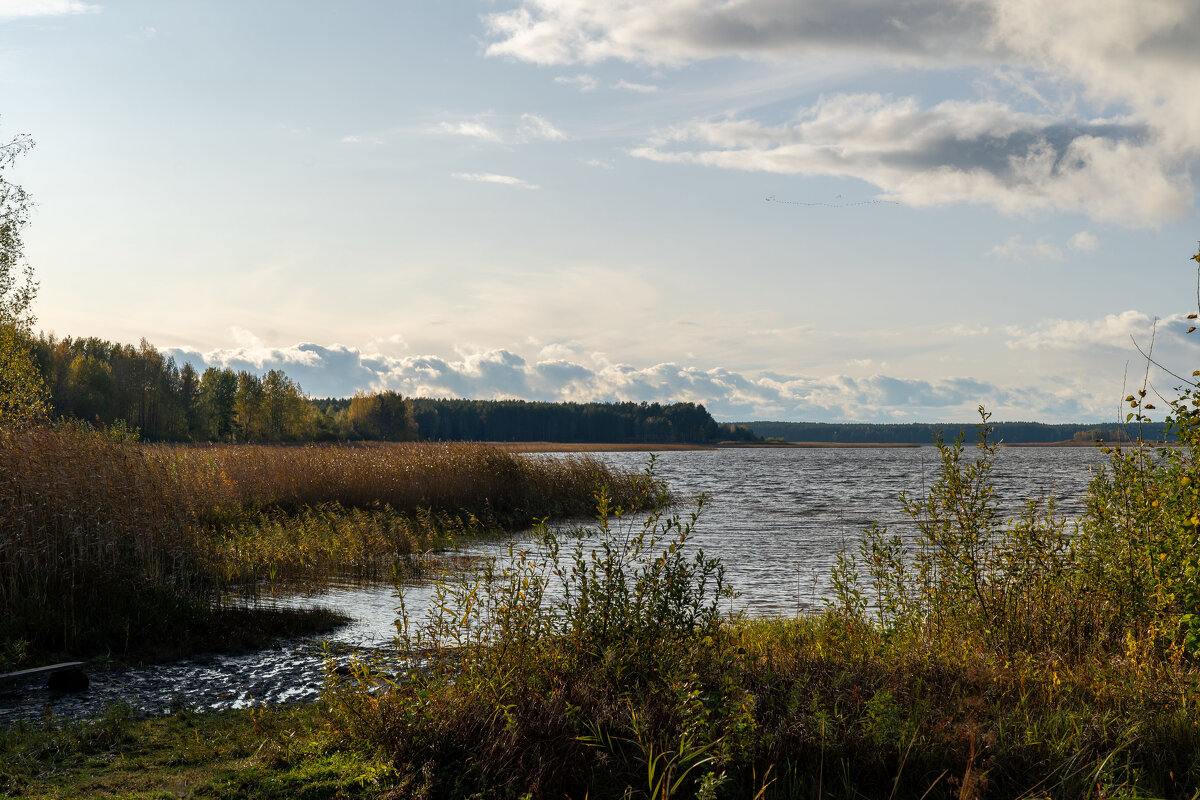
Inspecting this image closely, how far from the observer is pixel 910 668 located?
23.6 ft

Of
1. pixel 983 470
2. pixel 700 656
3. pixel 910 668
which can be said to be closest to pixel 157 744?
pixel 700 656

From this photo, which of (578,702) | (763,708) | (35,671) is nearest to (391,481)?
(35,671)

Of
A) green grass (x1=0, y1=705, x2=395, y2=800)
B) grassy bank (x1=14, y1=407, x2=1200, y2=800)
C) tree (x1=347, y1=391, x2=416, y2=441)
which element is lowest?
green grass (x1=0, y1=705, x2=395, y2=800)

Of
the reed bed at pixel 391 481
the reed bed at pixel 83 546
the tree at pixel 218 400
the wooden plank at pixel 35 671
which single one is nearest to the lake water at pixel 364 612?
the wooden plank at pixel 35 671

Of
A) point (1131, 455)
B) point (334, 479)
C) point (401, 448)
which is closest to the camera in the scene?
point (1131, 455)

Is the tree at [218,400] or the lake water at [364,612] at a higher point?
the tree at [218,400]

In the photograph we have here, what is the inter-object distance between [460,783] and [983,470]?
6.28 meters

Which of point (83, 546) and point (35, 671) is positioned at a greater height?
point (83, 546)

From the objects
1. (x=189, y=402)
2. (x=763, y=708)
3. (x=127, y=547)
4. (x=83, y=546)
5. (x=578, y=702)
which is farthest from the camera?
(x=189, y=402)

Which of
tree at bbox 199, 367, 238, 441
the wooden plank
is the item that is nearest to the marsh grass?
the wooden plank

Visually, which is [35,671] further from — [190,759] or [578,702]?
[578,702]

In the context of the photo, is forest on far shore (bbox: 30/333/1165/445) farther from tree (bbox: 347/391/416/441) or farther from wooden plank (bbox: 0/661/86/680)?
wooden plank (bbox: 0/661/86/680)

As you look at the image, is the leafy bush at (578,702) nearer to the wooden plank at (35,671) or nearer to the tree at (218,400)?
the wooden plank at (35,671)

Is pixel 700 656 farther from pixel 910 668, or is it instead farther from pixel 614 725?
pixel 910 668
